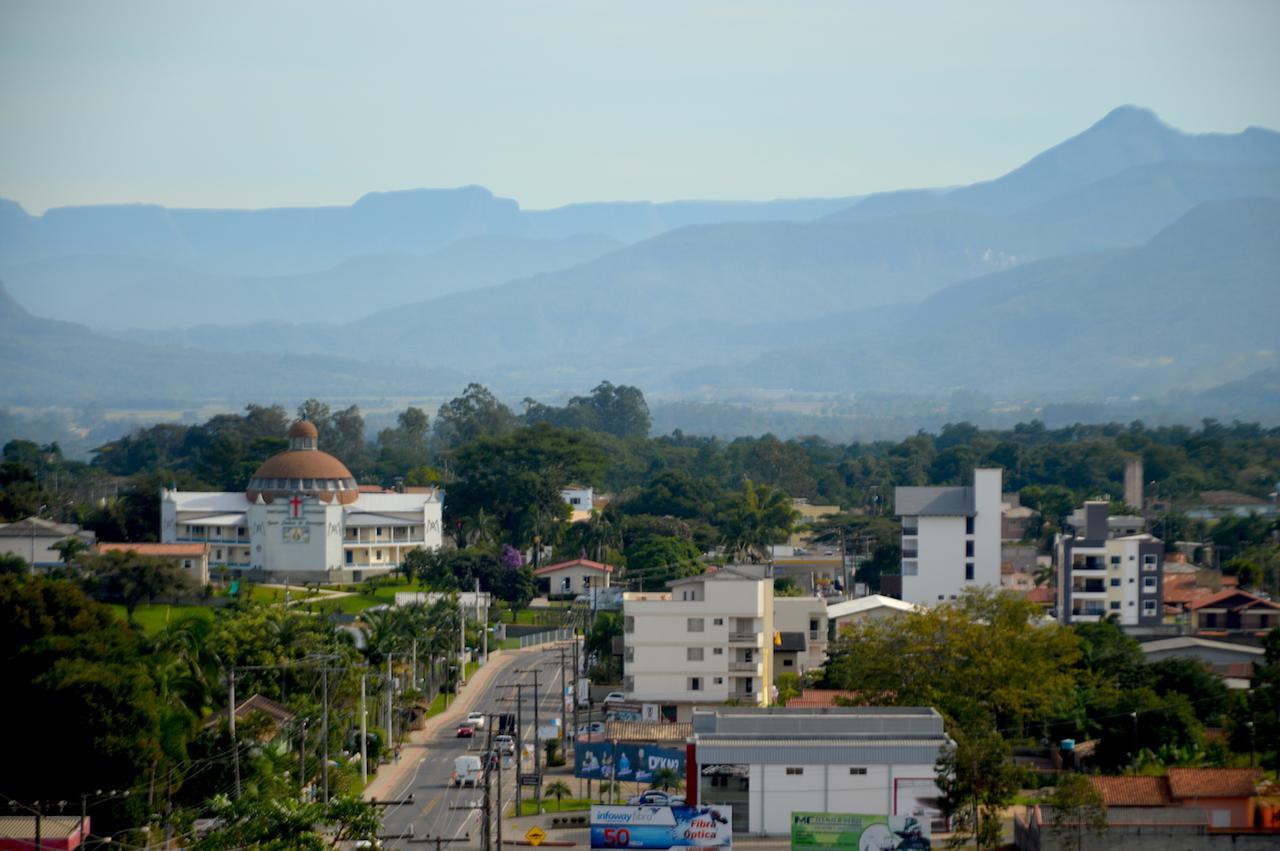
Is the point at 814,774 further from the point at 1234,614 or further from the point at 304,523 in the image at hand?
the point at 304,523

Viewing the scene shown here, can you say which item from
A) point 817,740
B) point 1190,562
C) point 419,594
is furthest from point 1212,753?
point 1190,562

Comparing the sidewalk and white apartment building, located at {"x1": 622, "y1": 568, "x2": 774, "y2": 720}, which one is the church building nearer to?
the sidewalk

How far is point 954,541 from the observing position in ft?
224

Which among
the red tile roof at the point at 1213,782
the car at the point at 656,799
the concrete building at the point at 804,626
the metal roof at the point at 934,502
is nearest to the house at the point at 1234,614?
the metal roof at the point at 934,502

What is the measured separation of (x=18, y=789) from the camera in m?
34.5

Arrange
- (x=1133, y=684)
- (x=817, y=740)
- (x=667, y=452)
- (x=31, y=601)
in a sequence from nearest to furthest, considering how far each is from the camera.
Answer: (x=817, y=740)
(x=31, y=601)
(x=1133, y=684)
(x=667, y=452)

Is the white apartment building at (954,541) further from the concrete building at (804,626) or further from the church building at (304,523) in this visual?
the church building at (304,523)

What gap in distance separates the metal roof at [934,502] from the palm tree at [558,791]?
100 ft

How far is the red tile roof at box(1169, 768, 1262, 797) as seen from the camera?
34344mm

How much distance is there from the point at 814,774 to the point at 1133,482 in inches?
3015

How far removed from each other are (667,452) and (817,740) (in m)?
100

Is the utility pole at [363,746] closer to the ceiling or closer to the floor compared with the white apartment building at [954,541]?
closer to the floor

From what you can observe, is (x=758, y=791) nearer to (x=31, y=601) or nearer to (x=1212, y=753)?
(x=1212, y=753)

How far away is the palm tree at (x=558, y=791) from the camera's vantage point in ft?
129
